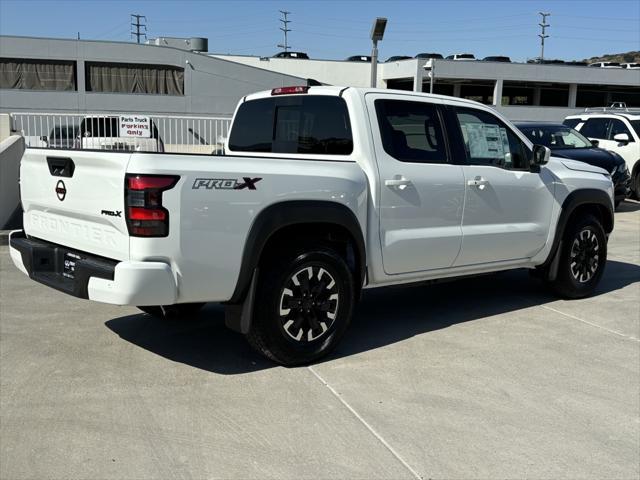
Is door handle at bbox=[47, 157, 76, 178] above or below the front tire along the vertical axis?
above

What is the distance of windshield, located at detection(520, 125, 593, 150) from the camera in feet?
42.8

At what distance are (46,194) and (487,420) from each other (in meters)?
3.35

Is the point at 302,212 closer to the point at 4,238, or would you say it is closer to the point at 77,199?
the point at 77,199

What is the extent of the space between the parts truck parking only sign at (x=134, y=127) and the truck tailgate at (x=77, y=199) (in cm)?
896

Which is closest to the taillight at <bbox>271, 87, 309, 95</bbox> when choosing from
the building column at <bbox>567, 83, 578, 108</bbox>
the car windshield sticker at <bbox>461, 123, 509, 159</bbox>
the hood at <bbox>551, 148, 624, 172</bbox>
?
the car windshield sticker at <bbox>461, 123, 509, 159</bbox>

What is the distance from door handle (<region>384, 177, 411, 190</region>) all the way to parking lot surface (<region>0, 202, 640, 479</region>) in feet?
4.24

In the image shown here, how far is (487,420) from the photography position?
4.03 m

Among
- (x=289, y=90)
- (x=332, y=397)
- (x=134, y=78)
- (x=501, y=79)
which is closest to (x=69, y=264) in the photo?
(x=332, y=397)

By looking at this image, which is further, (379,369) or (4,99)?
(4,99)

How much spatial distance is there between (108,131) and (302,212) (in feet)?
37.0

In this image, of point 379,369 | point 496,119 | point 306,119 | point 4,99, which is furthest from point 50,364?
point 4,99

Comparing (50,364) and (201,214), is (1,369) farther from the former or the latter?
(201,214)

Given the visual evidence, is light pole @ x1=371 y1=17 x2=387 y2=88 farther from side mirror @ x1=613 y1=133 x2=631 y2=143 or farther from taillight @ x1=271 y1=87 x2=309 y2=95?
taillight @ x1=271 y1=87 x2=309 y2=95

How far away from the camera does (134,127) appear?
13750 mm
